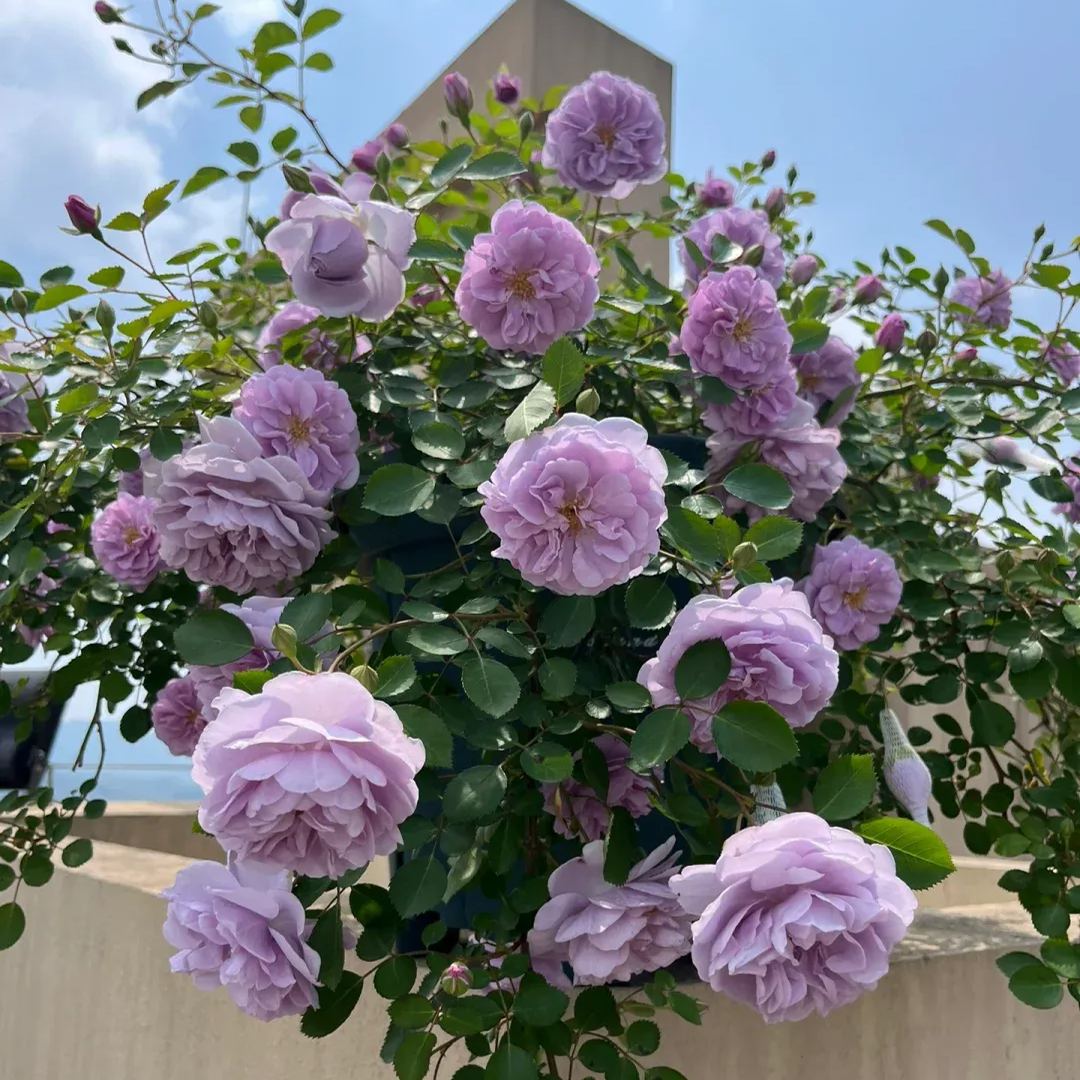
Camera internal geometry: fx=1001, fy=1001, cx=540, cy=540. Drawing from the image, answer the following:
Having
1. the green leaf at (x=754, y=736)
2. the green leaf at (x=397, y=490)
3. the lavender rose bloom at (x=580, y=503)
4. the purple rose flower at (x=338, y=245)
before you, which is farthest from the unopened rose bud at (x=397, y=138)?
the green leaf at (x=754, y=736)

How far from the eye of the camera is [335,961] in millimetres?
487

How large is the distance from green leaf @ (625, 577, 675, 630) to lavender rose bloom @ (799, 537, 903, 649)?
8.9 inches

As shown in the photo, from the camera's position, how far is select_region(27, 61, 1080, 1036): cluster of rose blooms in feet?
1.24

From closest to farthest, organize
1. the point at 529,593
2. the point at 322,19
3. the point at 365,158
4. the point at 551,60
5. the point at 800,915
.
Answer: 1. the point at 800,915
2. the point at 529,593
3. the point at 322,19
4. the point at 365,158
5. the point at 551,60

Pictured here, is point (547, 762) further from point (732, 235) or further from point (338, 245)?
point (732, 235)

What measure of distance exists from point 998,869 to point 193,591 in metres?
1.36

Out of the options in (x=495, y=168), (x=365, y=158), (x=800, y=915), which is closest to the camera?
(x=800, y=915)

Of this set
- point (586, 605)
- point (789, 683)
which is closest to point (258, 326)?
point (586, 605)

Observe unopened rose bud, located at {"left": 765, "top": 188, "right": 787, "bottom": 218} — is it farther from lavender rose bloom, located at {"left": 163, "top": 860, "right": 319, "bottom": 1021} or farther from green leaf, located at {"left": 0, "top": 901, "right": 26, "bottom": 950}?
green leaf, located at {"left": 0, "top": 901, "right": 26, "bottom": 950}

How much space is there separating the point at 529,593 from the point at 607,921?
19 cm

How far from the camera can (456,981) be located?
477 mm

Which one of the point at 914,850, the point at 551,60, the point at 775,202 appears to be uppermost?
the point at 551,60

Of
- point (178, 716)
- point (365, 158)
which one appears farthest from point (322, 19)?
point (178, 716)

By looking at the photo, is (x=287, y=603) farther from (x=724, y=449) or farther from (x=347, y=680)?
(x=724, y=449)
